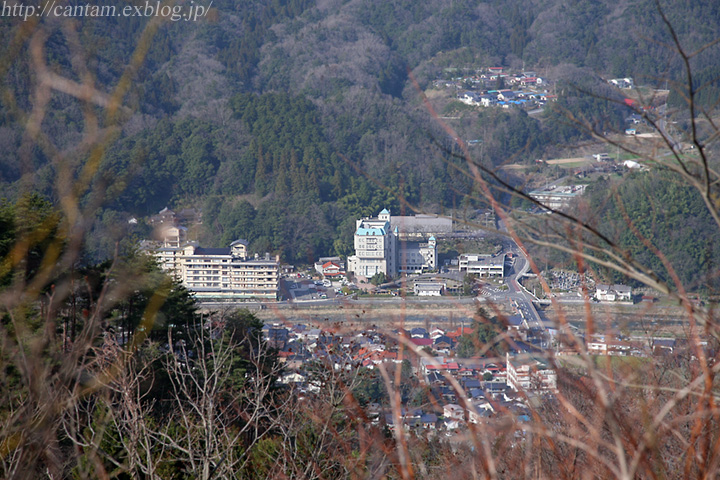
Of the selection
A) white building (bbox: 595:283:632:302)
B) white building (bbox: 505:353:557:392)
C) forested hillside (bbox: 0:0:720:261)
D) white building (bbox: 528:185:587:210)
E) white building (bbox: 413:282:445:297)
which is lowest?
white building (bbox: 413:282:445:297)

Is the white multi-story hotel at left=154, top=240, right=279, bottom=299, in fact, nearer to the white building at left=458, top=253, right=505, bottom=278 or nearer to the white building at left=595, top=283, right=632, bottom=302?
the white building at left=458, top=253, right=505, bottom=278

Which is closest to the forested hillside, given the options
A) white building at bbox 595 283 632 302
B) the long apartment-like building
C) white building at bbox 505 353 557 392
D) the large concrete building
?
the large concrete building

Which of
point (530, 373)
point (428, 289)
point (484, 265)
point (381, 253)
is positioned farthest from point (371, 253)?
point (530, 373)

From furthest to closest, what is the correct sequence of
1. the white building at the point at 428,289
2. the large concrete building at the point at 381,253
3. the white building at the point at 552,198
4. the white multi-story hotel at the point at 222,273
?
the large concrete building at the point at 381,253, the white multi-story hotel at the point at 222,273, the white building at the point at 428,289, the white building at the point at 552,198

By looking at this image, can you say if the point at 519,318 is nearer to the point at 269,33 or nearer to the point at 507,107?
the point at 507,107

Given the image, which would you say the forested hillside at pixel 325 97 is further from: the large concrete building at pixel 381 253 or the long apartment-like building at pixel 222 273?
the long apartment-like building at pixel 222 273

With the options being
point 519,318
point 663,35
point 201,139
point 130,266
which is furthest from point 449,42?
point 130,266

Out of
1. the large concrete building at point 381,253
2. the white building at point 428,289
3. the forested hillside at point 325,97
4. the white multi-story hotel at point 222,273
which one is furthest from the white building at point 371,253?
the white multi-story hotel at point 222,273

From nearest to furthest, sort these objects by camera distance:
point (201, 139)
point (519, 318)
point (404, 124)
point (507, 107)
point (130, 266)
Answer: point (130, 266), point (519, 318), point (201, 139), point (404, 124), point (507, 107)
